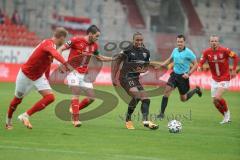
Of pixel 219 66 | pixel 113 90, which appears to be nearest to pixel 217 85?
pixel 219 66

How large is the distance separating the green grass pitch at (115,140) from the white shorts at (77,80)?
3.07ft

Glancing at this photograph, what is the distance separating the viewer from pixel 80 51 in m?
16.4

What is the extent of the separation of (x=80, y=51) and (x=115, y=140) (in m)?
3.82

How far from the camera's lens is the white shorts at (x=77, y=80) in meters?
16.3

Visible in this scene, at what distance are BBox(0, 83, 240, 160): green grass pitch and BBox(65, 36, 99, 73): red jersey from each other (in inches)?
55.0

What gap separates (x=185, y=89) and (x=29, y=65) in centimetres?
645

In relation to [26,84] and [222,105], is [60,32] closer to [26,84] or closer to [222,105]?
[26,84]

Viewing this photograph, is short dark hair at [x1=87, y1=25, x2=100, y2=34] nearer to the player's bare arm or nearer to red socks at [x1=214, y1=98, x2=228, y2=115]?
the player's bare arm

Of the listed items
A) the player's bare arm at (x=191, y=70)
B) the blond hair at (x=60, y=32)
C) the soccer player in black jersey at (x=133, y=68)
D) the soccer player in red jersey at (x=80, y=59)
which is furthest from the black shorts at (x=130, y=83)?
the player's bare arm at (x=191, y=70)

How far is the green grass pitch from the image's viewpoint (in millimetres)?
11227

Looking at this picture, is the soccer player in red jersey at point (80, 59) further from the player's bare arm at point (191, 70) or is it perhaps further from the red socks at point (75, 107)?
the player's bare arm at point (191, 70)

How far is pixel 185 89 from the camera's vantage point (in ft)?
64.0

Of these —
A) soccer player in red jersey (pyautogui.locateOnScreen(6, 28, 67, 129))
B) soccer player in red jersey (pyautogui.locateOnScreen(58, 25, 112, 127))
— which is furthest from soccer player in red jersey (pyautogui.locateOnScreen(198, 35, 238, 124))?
soccer player in red jersey (pyautogui.locateOnScreen(6, 28, 67, 129))

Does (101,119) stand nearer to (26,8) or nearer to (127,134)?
(127,134)
